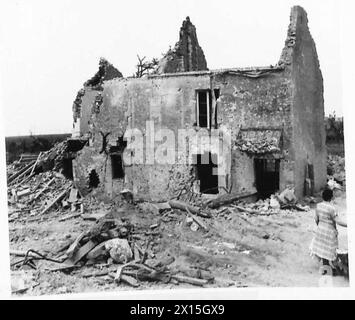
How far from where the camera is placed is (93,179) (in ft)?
50.7

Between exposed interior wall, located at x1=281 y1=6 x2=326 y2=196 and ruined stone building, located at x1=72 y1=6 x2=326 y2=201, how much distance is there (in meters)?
0.03

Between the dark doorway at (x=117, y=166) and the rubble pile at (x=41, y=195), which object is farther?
the dark doorway at (x=117, y=166)

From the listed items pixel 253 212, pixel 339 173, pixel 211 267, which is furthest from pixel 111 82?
pixel 339 173

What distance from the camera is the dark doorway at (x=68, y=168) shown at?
55.8 feet

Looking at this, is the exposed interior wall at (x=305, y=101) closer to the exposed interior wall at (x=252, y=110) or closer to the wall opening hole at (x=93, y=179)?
the exposed interior wall at (x=252, y=110)

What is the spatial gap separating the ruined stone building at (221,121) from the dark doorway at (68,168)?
1.42m

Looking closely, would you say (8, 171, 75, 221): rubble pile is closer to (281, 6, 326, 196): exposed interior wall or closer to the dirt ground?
the dirt ground

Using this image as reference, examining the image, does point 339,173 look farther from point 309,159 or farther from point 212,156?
point 212,156

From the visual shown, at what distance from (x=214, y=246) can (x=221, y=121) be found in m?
4.64

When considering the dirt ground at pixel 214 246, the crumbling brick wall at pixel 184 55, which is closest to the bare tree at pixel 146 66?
the crumbling brick wall at pixel 184 55

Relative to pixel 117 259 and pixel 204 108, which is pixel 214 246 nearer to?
pixel 117 259

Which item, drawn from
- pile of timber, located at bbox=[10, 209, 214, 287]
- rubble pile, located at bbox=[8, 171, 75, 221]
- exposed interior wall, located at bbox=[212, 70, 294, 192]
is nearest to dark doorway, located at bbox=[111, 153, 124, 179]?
rubble pile, located at bbox=[8, 171, 75, 221]
